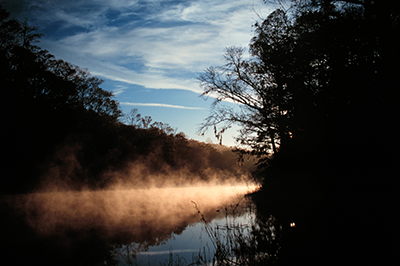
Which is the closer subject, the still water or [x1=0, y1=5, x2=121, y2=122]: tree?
the still water

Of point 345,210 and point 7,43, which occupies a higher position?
point 7,43

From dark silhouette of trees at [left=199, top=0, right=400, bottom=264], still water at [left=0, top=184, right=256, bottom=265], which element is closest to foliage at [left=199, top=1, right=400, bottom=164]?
dark silhouette of trees at [left=199, top=0, right=400, bottom=264]

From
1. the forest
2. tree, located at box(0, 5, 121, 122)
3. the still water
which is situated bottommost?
the still water

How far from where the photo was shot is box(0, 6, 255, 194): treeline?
63.3 ft

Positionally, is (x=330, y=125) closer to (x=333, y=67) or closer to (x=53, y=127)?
(x=333, y=67)

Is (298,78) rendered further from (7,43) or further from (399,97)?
(7,43)

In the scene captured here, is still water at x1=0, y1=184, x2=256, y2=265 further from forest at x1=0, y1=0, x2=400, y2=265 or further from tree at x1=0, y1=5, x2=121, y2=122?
tree at x1=0, y1=5, x2=121, y2=122

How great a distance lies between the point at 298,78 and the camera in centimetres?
716

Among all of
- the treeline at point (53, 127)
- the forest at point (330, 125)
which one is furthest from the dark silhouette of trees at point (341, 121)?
the treeline at point (53, 127)

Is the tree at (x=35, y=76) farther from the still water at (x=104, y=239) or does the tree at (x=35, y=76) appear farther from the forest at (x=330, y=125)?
the still water at (x=104, y=239)

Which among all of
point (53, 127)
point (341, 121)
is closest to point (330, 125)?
point (341, 121)

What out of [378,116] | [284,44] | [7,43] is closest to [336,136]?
[378,116]

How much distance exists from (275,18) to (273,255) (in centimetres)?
1036

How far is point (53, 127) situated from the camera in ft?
74.7
